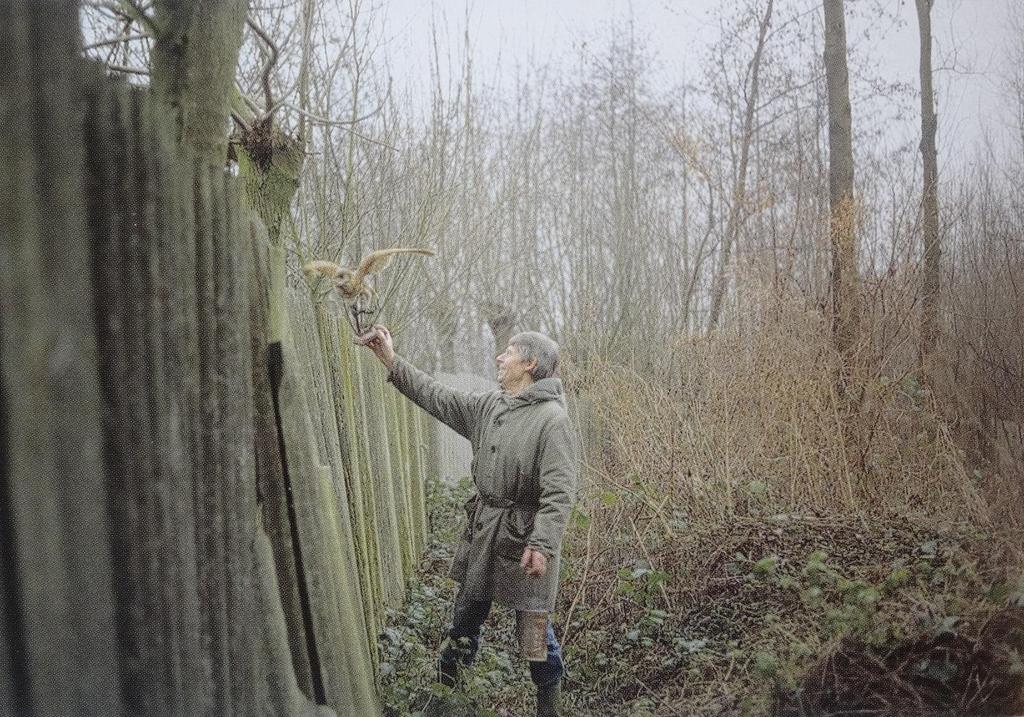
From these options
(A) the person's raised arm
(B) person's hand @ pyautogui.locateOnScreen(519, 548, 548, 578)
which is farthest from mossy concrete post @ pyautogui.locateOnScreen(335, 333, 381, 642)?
(B) person's hand @ pyautogui.locateOnScreen(519, 548, 548, 578)

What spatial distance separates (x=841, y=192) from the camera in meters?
9.50

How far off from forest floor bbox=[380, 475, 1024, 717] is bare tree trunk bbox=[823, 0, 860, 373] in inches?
73.4

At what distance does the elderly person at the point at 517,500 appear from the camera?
4.05 meters

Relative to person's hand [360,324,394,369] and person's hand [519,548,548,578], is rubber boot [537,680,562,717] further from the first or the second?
person's hand [360,324,394,369]

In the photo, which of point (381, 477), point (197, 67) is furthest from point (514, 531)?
point (197, 67)

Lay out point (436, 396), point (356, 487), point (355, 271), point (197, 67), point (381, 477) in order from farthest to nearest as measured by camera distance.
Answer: point (381, 477), point (436, 396), point (356, 487), point (355, 271), point (197, 67)

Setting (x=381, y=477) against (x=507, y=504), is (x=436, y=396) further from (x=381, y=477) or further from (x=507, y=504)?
(x=381, y=477)

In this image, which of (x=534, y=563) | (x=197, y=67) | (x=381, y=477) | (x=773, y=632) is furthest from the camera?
(x=381, y=477)

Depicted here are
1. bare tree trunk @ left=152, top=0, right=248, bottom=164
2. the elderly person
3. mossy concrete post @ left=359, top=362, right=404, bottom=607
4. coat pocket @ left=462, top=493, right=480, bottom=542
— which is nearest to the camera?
bare tree trunk @ left=152, top=0, right=248, bottom=164

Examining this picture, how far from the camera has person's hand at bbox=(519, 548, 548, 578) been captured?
12.8 feet

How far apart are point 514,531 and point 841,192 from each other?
6610 millimetres

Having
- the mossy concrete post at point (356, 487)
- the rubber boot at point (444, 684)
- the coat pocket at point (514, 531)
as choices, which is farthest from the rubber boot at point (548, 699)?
the mossy concrete post at point (356, 487)

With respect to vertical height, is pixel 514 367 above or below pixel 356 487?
above

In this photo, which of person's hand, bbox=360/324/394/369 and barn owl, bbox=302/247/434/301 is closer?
barn owl, bbox=302/247/434/301
